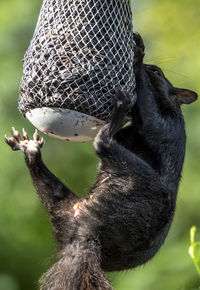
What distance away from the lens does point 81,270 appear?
189 inches

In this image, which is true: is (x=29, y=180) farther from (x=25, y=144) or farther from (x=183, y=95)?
(x=183, y=95)

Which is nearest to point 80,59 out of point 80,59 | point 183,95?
point 80,59

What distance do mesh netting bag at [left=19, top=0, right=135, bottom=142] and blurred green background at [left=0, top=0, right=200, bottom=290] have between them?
2.34 meters

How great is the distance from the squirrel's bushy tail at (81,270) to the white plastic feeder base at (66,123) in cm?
80

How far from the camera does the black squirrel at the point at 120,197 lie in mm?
4785

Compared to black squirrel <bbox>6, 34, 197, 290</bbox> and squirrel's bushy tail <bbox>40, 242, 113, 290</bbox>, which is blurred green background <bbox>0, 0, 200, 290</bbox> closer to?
black squirrel <bbox>6, 34, 197, 290</bbox>

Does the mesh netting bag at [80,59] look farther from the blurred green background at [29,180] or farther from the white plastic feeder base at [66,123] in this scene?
the blurred green background at [29,180]

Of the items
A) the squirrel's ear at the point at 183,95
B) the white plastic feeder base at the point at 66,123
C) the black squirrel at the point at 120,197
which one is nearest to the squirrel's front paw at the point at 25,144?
the black squirrel at the point at 120,197

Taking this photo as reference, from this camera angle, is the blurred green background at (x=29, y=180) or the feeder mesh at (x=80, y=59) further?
the blurred green background at (x=29, y=180)

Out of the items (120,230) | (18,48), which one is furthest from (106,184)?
(18,48)

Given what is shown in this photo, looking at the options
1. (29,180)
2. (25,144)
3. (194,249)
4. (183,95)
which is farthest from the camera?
(29,180)

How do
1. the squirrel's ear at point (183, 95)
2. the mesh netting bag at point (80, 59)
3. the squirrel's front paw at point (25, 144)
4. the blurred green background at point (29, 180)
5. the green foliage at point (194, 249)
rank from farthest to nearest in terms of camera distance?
the blurred green background at point (29, 180) < the squirrel's ear at point (183, 95) < the squirrel's front paw at point (25, 144) < the mesh netting bag at point (80, 59) < the green foliage at point (194, 249)

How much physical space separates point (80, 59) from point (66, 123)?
1.42ft

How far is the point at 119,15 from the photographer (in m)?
4.66
